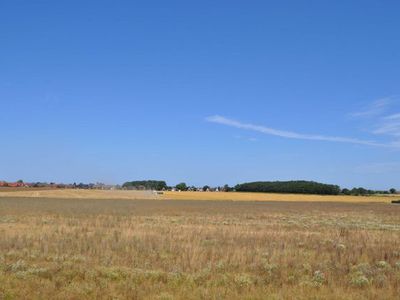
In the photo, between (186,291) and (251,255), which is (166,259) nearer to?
(251,255)

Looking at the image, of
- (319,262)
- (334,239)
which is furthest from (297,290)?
(334,239)

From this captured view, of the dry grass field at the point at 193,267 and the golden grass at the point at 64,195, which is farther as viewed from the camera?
the golden grass at the point at 64,195

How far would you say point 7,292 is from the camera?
468 inches

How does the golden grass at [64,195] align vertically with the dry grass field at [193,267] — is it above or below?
above

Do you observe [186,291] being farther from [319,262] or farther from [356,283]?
[319,262]

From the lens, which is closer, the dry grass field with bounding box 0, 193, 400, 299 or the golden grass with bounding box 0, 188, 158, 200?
the dry grass field with bounding box 0, 193, 400, 299

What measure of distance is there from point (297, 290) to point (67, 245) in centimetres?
1161

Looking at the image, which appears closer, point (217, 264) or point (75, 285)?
point (75, 285)

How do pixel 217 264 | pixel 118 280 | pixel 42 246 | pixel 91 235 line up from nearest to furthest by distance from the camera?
1. pixel 118 280
2. pixel 217 264
3. pixel 42 246
4. pixel 91 235

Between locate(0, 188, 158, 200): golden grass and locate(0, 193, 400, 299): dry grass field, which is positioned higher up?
locate(0, 188, 158, 200): golden grass

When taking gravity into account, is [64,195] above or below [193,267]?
above

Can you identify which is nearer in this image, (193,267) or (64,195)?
(193,267)

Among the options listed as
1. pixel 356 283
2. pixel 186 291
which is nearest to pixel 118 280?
pixel 186 291

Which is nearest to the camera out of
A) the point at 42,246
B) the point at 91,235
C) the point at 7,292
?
the point at 7,292
